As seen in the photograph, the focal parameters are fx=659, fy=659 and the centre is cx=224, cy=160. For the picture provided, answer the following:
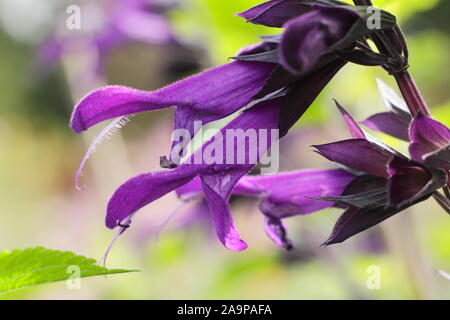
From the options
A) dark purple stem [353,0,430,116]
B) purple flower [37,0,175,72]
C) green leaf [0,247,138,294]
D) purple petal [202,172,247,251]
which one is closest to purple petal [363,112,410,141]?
dark purple stem [353,0,430,116]

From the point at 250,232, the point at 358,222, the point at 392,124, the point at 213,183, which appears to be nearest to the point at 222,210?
the point at 213,183

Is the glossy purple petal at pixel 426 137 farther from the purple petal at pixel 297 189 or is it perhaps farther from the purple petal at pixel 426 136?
the purple petal at pixel 297 189

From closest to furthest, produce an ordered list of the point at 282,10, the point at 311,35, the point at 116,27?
the point at 311,35 < the point at 282,10 < the point at 116,27

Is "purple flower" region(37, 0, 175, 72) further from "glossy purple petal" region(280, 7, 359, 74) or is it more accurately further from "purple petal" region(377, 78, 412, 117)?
"glossy purple petal" region(280, 7, 359, 74)

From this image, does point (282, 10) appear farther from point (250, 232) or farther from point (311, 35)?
point (250, 232)
